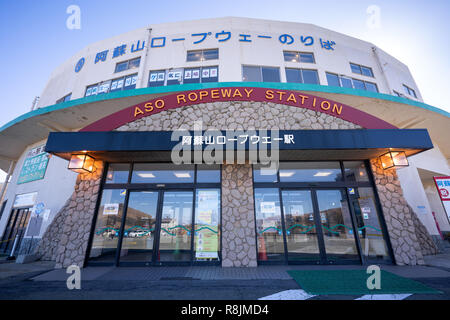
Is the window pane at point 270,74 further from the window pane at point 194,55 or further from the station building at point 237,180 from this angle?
the window pane at point 194,55

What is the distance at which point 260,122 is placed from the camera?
686cm

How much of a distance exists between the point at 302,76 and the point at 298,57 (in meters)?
1.50

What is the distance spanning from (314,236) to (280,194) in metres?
1.78

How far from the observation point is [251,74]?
11.5 metres

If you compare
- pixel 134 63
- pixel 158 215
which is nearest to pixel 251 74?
pixel 134 63

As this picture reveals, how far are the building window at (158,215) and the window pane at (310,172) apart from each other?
2.49 metres

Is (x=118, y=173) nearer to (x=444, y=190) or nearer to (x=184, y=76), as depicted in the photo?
(x=184, y=76)

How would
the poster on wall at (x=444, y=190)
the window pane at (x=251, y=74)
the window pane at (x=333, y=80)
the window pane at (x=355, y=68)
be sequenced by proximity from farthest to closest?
the window pane at (x=355, y=68), the window pane at (x=333, y=80), the window pane at (x=251, y=74), the poster on wall at (x=444, y=190)

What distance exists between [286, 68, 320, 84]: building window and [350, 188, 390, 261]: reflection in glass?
25.5 ft

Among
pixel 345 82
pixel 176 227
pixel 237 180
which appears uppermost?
pixel 345 82

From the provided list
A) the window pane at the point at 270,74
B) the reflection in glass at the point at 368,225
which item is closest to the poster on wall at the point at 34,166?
the window pane at the point at 270,74

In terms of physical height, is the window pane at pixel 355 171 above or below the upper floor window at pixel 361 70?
below

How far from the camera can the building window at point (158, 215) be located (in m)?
6.33
